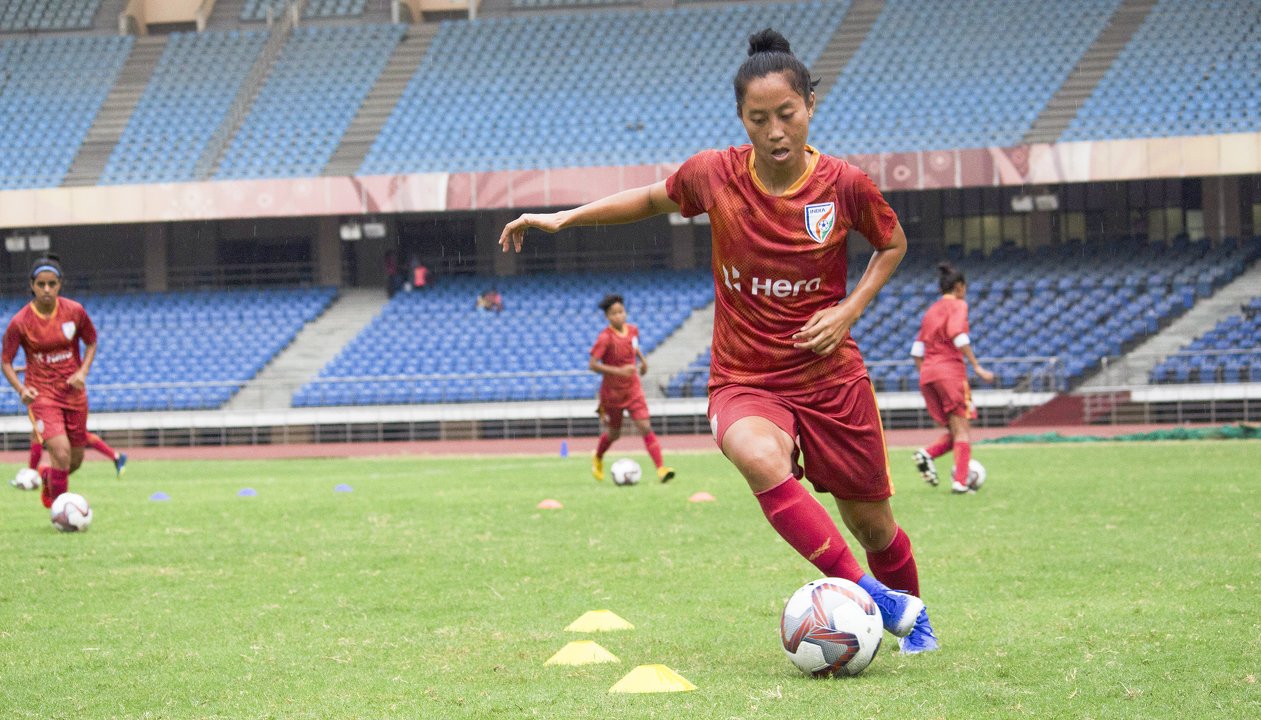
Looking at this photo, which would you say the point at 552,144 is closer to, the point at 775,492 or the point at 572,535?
the point at 572,535

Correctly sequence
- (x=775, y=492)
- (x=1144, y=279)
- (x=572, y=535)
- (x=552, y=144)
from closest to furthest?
(x=775, y=492), (x=572, y=535), (x=1144, y=279), (x=552, y=144)

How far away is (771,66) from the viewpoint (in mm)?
4996

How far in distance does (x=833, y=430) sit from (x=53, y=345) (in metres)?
8.55

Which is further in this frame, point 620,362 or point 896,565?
point 620,362

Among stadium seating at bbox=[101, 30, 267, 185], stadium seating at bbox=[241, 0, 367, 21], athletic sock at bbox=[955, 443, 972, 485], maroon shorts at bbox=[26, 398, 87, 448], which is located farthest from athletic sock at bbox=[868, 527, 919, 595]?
stadium seating at bbox=[241, 0, 367, 21]

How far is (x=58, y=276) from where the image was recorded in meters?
11.4

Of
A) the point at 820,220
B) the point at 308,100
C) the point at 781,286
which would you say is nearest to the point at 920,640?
the point at 781,286

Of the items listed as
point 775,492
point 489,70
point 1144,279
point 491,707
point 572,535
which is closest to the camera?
point 491,707

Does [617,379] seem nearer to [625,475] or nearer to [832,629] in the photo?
[625,475]

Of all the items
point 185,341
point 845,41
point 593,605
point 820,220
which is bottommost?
point 593,605

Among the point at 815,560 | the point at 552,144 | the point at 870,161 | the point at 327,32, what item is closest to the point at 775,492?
the point at 815,560

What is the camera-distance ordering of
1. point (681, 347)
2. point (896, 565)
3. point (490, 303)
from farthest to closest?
1. point (490, 303)
2. point (681, 347)
3. point (896, 565)

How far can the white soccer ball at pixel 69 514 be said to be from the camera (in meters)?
11.0

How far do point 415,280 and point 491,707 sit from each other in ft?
104
